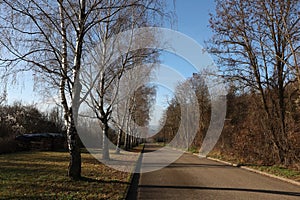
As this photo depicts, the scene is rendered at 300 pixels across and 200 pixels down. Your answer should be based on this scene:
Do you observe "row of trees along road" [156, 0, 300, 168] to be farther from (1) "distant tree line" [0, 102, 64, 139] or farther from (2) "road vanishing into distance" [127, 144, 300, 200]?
(1) "distant tree line" [0, 102, 64, 139]

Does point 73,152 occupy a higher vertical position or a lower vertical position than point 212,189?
higher

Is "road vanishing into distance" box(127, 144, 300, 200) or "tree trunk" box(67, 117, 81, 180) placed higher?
"tree trunk" box(67, 117, 81, 180)

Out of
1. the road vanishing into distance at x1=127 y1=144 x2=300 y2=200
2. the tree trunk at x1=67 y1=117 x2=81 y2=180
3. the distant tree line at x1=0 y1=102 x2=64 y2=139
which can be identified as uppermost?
the distant tree line at x1=0 y1=102 x2=64 y2=139

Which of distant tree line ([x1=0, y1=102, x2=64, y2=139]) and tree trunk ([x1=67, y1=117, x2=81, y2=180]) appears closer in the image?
tree trunk ([x1=67, y1=117, x2=81, y2=180])

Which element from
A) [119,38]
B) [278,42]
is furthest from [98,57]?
[278,42]

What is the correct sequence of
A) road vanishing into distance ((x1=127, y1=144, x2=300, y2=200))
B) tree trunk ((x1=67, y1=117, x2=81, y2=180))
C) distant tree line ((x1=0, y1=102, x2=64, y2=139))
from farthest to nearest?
distant tree line ((x1=0, y1=102, x2=64, y2=139))
tree trunk ((x1=67, y1=117, x2=81, y2=180))
road vanishing into distance ((x1=127, y1=144, x2=300, y2=200))

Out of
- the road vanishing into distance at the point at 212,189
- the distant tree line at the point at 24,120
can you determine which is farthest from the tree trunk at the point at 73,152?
the distant tree line at the point at 24,120

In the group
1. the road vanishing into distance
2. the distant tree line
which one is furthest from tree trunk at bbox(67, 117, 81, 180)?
the distant tree line

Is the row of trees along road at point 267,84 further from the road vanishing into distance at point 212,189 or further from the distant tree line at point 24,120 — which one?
the distant tree line at point 24,120

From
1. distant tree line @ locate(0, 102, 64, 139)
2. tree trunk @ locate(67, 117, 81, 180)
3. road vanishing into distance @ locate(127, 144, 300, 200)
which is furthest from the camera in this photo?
distant tree line @ locate(0, 102, 64, 139)

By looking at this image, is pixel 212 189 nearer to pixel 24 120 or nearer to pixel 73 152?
pixel 73 152

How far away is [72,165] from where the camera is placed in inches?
356

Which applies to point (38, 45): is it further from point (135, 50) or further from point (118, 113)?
point (118, 113)

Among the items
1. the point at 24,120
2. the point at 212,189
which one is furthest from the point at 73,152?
the point at 24,120
